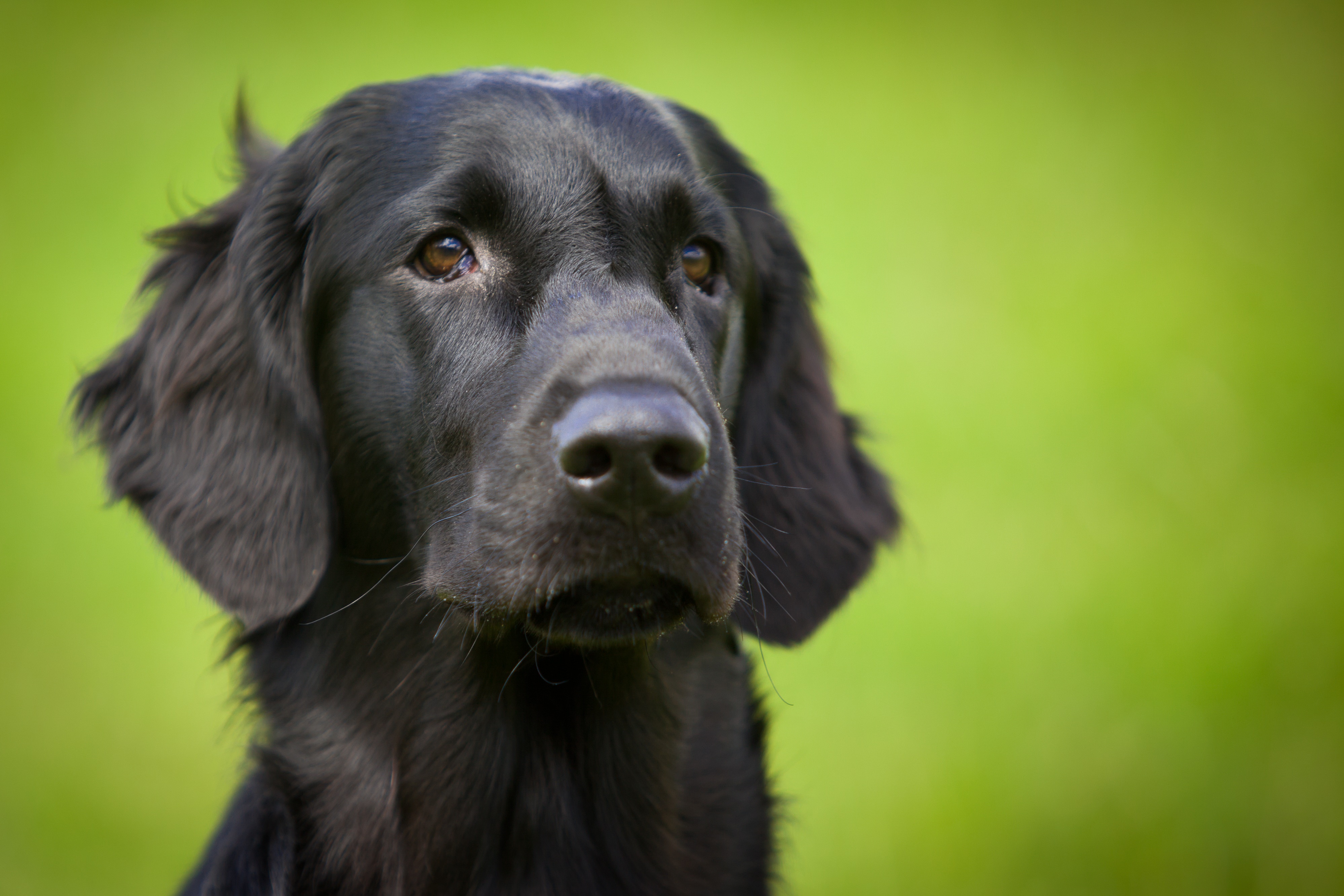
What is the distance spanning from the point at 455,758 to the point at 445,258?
3.96 ft

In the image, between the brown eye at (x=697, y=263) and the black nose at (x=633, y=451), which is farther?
the brown eye at (x=697, y=263)

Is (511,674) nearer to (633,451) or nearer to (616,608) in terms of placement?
(616,608)

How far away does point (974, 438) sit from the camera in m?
6.61

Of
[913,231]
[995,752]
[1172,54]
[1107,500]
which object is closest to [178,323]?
[995,752]

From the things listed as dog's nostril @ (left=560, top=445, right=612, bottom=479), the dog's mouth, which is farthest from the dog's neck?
dog's nostril @ (left=560, top=445, right=612, bottom=479)

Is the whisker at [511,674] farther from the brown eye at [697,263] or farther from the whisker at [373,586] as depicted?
the brown eye at [697,263]

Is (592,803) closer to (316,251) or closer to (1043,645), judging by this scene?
(316,251)

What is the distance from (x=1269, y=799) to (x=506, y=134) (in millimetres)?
4497

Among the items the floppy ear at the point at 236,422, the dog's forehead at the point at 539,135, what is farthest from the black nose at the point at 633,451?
the floppy ear at the point at 236,422

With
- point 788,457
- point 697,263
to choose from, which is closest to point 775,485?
point 788,457

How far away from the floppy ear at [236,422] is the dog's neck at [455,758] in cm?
20

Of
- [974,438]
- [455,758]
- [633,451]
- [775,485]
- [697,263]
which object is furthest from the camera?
[974,438]

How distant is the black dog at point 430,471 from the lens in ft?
7.82

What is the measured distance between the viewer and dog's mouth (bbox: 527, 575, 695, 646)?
2.02m
